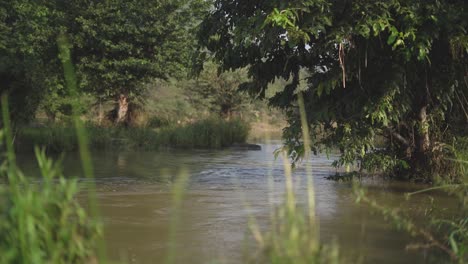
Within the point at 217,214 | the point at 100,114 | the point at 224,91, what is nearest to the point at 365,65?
the point at 217,214

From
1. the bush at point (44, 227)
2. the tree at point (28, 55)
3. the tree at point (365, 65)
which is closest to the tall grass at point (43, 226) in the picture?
the bush at point (44, 227)

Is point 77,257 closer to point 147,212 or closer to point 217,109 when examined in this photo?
point 147,212

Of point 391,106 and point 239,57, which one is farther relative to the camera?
point 239,57

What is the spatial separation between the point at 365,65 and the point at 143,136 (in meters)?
13.6

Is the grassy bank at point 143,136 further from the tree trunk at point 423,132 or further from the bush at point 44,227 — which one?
the bush at point 44,227

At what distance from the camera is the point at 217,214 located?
6863 mm

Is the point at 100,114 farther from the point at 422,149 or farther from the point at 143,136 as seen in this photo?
the point at 422,149

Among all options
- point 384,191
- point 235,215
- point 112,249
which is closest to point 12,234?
point 112,249

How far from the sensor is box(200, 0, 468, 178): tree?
7.35 meters

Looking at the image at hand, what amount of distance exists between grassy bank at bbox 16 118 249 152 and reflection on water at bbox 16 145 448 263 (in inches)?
169

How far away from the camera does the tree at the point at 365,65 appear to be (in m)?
7.35

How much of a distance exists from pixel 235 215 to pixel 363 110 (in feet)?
8.57

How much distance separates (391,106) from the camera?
787 centimetres

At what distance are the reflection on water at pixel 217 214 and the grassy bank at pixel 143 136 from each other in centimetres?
428
